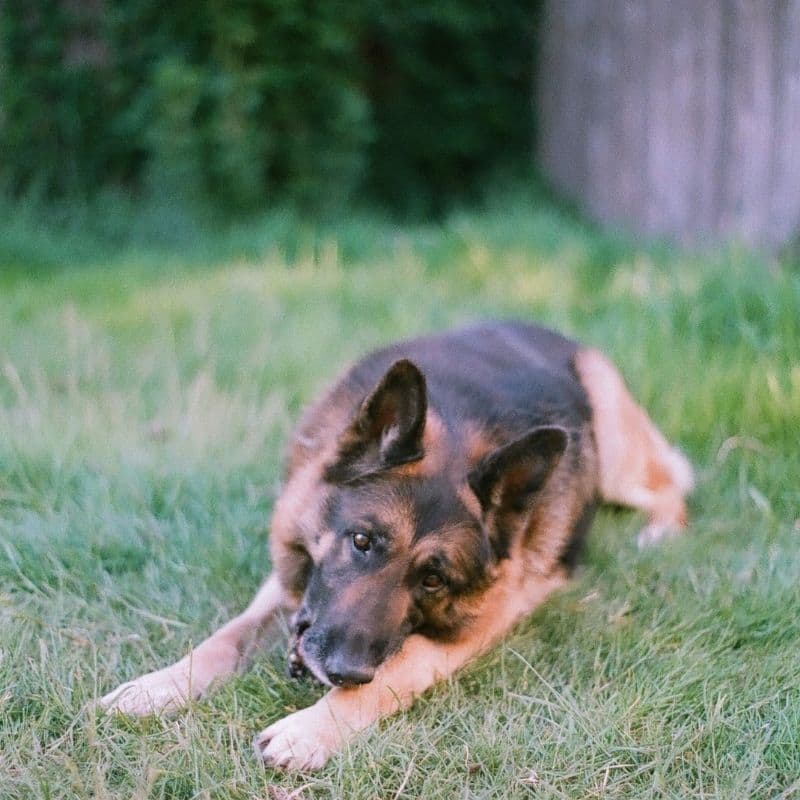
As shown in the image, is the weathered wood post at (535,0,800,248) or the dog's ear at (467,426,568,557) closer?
the dog's ear at (467,426,568,557)

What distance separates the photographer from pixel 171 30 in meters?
8.13

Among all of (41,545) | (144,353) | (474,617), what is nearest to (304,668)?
(474,617)

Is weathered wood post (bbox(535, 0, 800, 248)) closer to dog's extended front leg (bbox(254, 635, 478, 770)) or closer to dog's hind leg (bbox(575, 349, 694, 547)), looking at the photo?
dog's hind leg (bbox(575, 349, 694, 547))

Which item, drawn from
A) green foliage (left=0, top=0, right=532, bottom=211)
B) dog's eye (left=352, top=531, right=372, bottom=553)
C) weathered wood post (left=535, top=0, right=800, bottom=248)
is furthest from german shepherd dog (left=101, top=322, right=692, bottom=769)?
green foliage (left=0, top=0, right=532, bottom=211)

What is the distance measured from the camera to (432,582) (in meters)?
2.68

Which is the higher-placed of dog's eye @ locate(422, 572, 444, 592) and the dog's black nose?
dog's eye @ locate(422, 572, 444, 592)

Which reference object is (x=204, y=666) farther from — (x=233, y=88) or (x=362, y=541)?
(x=233, y=88)

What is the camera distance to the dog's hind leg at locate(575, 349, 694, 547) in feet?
12.9

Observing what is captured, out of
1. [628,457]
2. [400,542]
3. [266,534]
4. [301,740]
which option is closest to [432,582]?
[400,542]

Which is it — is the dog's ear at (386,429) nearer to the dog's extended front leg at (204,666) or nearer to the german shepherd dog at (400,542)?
the german shepherd dog at (400,542)

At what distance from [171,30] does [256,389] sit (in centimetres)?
479

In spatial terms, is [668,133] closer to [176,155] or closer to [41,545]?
[176,155]

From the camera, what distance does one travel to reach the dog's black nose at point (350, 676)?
245 centimetres

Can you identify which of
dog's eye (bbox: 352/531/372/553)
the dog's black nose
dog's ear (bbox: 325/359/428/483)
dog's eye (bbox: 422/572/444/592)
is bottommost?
the dog's black nose
